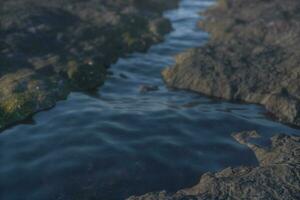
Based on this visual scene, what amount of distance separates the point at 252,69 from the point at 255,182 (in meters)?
6.75

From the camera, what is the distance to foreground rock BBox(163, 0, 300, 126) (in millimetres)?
14367

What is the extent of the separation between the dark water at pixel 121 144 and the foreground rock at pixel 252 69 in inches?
18.9

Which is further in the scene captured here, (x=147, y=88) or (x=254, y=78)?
(x=147, y=88)

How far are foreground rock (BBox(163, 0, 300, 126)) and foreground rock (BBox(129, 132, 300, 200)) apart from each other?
3.09 m

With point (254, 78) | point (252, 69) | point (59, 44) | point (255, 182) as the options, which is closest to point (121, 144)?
→ point (255, 182)

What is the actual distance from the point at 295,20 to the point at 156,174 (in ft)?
42.6

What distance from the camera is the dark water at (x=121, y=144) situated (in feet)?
34.6

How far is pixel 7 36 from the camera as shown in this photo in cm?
1786

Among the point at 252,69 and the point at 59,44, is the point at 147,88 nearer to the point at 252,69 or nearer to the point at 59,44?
the point at 252,69

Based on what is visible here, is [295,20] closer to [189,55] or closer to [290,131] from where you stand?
[189,55]

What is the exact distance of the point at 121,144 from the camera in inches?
478

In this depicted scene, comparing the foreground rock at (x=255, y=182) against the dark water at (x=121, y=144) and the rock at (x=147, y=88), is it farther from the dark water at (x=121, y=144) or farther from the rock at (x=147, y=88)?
the rock at (x=147, y=88)

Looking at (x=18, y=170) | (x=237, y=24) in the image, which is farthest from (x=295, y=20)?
(x=18, y=170)

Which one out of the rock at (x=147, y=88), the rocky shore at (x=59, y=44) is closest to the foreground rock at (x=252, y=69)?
the rock at (x=147, y=88)
